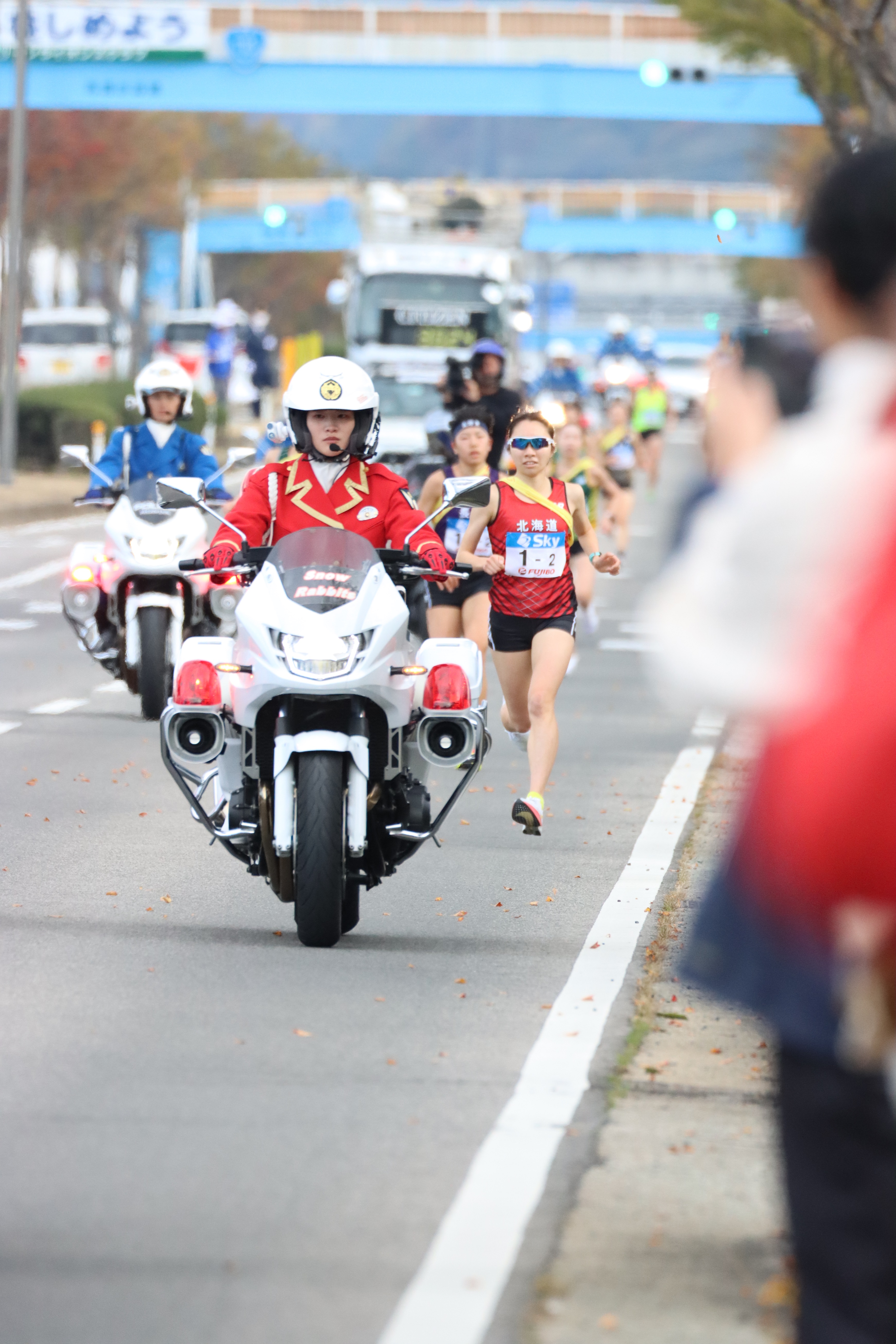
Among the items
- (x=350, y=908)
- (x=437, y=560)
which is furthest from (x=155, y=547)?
(x=350, y=908)

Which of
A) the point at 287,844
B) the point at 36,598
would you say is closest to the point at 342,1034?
the point at 287,844

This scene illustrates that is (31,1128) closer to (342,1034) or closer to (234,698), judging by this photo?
(342,1034)

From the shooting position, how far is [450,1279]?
468cm

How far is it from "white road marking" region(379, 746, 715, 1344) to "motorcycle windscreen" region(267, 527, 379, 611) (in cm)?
131

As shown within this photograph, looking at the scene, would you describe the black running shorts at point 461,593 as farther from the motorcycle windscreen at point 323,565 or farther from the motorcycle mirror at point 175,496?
the motorcycle windscreen at point 323,565

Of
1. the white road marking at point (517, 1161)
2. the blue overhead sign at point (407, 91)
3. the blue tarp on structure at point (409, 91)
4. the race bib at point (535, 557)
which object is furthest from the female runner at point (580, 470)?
the blue overhead sign at point (407, 91)

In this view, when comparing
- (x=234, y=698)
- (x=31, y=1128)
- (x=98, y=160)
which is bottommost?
(x=31, y=1128)

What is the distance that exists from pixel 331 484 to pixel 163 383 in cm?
608

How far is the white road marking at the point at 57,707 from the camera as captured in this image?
14320 mm

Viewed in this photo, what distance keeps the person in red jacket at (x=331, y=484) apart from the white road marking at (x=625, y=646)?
987 centimetres

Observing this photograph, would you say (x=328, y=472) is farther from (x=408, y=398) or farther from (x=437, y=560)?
(x=408, y=398)

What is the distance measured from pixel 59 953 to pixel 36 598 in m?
14.2

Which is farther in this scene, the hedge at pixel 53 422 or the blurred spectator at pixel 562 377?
the hedge at pixel 53 422

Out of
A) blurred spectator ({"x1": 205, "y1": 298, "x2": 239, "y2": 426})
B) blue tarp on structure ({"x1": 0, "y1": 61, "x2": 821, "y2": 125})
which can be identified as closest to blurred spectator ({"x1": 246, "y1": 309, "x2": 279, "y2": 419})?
blurred spectator ({"x1": 205, "y1": 298, "x2": 239, "y2": 426})
